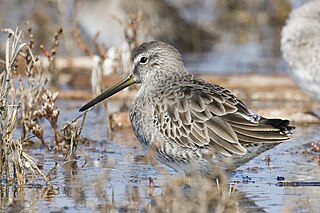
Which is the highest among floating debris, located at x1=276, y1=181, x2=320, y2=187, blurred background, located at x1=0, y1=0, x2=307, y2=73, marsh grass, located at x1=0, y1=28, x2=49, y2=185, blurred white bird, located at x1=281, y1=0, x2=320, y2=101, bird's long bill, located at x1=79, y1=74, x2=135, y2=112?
blurred background, located at x1=0, y1=0, x2=307, y2=73

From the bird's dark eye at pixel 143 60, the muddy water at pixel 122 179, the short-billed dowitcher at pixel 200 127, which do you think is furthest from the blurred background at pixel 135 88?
the bird's dark eye at pixel 143 60

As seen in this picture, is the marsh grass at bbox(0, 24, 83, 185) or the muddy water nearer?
the muddy water

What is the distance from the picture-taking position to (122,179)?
6.15m

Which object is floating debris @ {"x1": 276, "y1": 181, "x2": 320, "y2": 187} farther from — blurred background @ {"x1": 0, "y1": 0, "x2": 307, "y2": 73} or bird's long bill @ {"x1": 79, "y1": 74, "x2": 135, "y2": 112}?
blurred background @ {"x1": 0, "y1": 0, "x2": 307, "y2": 73}

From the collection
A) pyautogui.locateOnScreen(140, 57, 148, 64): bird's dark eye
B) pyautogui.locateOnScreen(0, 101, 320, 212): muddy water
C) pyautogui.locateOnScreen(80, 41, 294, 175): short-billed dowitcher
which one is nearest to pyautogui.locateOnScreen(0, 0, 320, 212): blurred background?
pyautogui.locateOnScreen(0, 101, 320, 212): muddy water

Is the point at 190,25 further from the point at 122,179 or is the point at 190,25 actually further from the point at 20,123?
the point at 122,179

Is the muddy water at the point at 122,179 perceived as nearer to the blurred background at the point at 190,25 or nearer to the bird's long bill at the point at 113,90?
the bird's long bill at the point at 113,90

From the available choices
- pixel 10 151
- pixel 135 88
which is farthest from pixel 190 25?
pixel 10 151

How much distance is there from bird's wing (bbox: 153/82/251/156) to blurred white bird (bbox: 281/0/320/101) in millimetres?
2642

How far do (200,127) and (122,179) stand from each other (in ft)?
2.23

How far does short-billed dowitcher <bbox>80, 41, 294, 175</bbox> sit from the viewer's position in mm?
5746

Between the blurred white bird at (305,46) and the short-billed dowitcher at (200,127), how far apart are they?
2482 mm

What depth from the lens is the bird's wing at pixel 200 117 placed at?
5.80 m

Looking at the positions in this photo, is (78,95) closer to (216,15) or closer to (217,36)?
(217,36)
